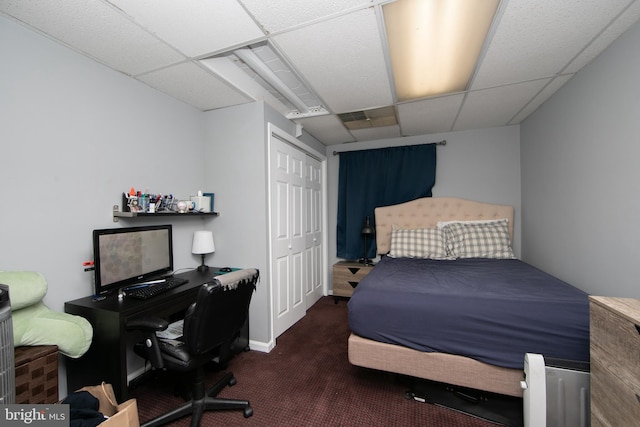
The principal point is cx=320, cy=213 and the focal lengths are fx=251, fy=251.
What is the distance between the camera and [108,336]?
4.66ft

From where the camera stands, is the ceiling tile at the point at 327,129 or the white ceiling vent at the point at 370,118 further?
the ceiling tile at the point at 327,129

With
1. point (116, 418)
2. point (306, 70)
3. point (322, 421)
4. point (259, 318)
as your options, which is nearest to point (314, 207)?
point (259, 318)

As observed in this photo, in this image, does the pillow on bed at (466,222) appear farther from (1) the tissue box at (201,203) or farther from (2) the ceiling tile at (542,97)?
(1) the tissue box at (201,203)

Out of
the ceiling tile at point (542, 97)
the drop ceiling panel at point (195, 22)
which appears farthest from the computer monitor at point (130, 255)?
the ceiling tile at point (542, 97)

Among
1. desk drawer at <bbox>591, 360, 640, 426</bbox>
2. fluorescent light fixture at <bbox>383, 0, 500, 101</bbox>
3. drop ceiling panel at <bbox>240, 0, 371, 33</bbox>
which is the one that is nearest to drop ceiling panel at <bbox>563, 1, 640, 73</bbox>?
fluorescent light fixture at <bbox>383, 0, 500, 101</bbox>

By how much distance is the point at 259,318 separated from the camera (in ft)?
7.82

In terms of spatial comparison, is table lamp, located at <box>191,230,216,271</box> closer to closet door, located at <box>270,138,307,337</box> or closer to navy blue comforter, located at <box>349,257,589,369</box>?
closet door, located at <box>270,138,307,337</box>

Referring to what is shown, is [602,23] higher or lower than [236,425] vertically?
higher

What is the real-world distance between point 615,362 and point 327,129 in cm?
299

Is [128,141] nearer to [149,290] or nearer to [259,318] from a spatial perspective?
[149,290]

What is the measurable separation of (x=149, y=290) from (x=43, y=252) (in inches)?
23.5

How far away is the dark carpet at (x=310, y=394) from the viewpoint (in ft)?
5.04

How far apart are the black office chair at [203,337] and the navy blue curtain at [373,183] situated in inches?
93.0

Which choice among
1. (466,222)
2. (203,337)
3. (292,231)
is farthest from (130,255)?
(466,222)
